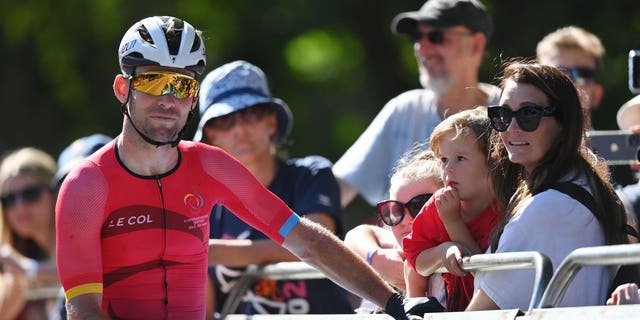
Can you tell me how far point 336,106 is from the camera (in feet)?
51.0

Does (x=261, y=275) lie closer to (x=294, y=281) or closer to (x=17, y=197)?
(x=294, y=281)

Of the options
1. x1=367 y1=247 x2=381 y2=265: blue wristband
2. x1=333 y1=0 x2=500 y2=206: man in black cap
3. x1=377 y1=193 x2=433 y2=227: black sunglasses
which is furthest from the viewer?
x1=333 y1=0 x2=500 y2=206: man in black cap

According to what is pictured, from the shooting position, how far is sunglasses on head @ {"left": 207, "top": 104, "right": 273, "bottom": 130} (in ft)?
22.6

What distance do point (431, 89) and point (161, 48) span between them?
2.05 meters

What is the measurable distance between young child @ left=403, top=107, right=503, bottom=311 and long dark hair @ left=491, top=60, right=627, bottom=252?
0.21 m

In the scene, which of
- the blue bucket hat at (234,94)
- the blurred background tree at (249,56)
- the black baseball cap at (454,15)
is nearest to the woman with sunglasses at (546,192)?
the black baseball cap at (454,15)

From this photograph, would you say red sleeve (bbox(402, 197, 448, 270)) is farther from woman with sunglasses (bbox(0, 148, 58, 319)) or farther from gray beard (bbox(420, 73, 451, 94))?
woman with sunglasses (bbox(0, 148, 58, 319))

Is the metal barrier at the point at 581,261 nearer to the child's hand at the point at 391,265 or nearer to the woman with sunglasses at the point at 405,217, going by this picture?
the woman with sunglasses at the point at 405,217

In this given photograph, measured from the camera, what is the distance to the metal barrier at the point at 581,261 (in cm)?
396

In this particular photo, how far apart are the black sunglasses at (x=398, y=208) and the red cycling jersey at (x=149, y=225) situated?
17.3 inches

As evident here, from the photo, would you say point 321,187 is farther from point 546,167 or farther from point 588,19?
point 588,19

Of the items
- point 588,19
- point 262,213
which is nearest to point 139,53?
point 262,213

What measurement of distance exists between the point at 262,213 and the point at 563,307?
4.45 ft

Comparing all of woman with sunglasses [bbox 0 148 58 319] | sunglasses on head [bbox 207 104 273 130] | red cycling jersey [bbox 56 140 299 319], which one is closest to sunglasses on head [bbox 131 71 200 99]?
red cycling jersey [bbox 56 140 299 319]
